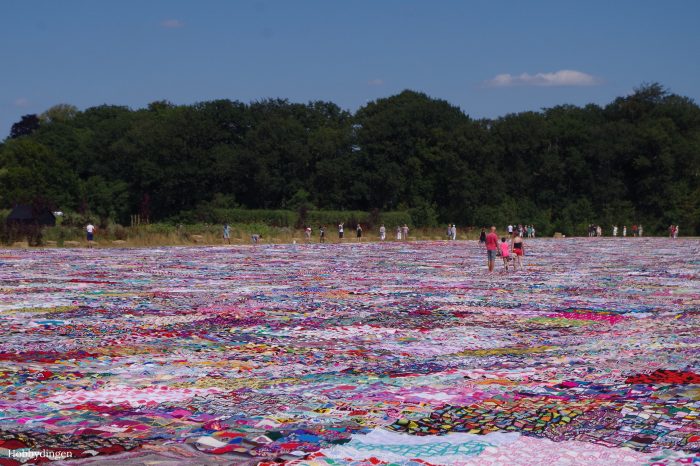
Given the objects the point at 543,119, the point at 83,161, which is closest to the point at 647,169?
the point at 543,119

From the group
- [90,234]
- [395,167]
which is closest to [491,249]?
[90,234]

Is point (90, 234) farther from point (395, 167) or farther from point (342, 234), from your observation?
point (395, 167)

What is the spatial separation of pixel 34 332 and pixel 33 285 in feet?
25.9

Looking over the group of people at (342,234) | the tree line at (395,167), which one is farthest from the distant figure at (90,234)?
the tree line at (395,167)

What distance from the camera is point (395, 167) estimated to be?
83062 millimetres

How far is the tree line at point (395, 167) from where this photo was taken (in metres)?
83.3

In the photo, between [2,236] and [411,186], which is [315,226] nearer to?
[411,186]

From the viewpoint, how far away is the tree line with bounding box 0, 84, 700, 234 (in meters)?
83.3

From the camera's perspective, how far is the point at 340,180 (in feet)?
274

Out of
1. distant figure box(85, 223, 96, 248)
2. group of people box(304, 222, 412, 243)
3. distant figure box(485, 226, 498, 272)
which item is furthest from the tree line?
distant figure box(485, 226, 498, 272)

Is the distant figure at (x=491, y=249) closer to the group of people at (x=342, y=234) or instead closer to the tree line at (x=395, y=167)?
the group of people at (x=342, y=234)

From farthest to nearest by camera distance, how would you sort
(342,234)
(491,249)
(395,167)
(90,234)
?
(395,167) < (342,234) < (90,234) < (491,249)

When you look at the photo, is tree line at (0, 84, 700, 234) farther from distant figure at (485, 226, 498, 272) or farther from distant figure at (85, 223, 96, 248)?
distant figure at (485, 226, 498, 272)

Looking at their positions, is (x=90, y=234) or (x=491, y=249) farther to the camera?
(x=90, y=234)
